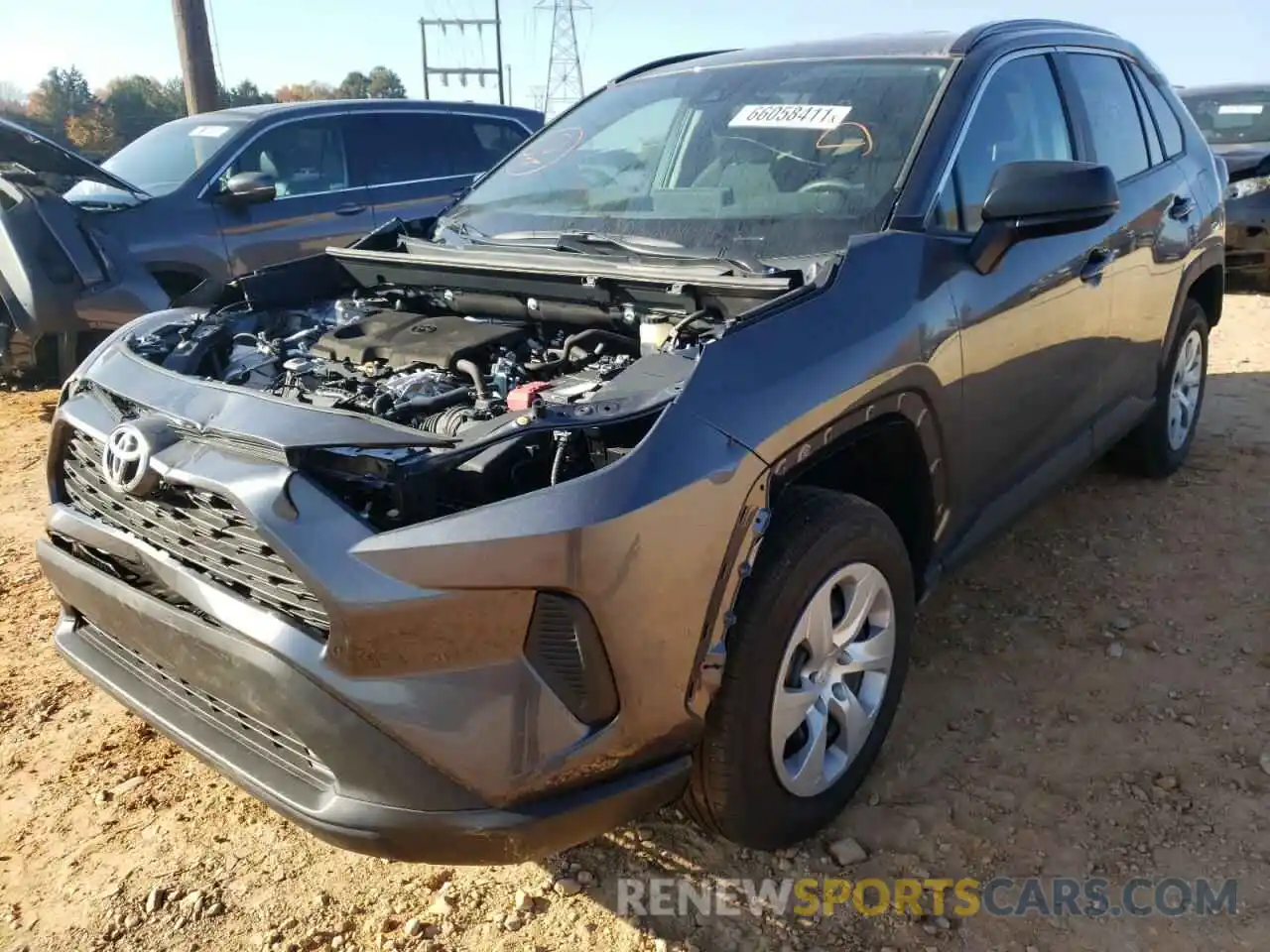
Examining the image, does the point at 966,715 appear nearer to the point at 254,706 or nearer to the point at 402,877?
the point at 402,877

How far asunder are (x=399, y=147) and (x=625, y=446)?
604 centimetres

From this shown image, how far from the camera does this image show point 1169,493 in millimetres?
4516

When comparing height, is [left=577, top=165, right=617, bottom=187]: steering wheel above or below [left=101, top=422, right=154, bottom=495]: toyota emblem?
above

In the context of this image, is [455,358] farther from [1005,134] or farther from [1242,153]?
[1242,153]

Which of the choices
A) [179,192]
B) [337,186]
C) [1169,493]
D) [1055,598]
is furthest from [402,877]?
[337,186]

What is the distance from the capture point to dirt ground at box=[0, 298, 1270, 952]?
7.32 feet

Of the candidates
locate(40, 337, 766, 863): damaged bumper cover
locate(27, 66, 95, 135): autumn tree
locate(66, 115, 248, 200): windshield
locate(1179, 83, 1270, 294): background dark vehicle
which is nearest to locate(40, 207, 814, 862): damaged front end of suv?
locate(40, 337, 766, 863): damaged bumper cover

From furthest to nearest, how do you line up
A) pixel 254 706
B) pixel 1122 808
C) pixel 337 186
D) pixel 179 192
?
pixel 337 186, pixel 179 192, pixel 1122 808, pixel 254 706

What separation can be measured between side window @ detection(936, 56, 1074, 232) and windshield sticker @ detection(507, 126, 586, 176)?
136 centimetres

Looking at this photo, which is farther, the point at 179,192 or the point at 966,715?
the point at 179,192

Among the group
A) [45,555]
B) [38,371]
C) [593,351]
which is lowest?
[38,371]

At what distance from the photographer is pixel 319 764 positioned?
1.92 metres

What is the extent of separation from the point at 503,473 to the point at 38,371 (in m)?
5.76

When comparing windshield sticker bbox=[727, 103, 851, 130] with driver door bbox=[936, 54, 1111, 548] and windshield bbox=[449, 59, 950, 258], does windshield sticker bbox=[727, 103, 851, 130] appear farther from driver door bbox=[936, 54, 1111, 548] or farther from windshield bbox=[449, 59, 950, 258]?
driver door bbox=[936, 54, 1111, 548]
